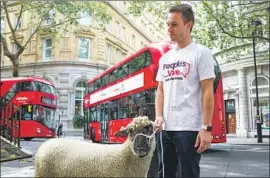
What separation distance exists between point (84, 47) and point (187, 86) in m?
5.91

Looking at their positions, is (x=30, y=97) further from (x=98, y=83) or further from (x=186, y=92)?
(x=186, y=92)

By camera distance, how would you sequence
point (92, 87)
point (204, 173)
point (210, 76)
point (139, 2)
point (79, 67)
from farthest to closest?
point (139, 2)
point (92, 87)
point (79, 67)
point (204, 173)
point (210, 76)

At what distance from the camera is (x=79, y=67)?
7.77m

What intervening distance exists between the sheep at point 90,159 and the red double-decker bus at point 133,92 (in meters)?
4.53

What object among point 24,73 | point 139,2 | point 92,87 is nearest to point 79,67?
point 24,73

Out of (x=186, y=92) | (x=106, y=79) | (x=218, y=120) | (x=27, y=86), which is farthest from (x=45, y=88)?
(x=186, y=92)

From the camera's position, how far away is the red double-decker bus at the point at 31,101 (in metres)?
6.64

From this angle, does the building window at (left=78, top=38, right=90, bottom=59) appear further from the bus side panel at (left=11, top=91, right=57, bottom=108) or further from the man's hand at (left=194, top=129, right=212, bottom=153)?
the man's hand at (left=194, top=129, right=212, bottom=153)

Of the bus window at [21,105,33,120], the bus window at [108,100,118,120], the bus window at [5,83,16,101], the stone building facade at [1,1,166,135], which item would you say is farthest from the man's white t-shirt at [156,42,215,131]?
the bus window at [5,83,16,101]

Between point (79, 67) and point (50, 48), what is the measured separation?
55.7 inches

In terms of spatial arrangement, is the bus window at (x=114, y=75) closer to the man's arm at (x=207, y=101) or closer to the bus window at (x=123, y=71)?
the bus window at (x=123, y=71)

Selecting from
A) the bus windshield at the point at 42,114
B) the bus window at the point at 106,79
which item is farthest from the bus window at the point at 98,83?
the bus windshield at the point at 42,114

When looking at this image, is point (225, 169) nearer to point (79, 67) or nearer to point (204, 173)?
point (204, 173)

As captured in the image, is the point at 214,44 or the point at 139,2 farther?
the point at 214,44
